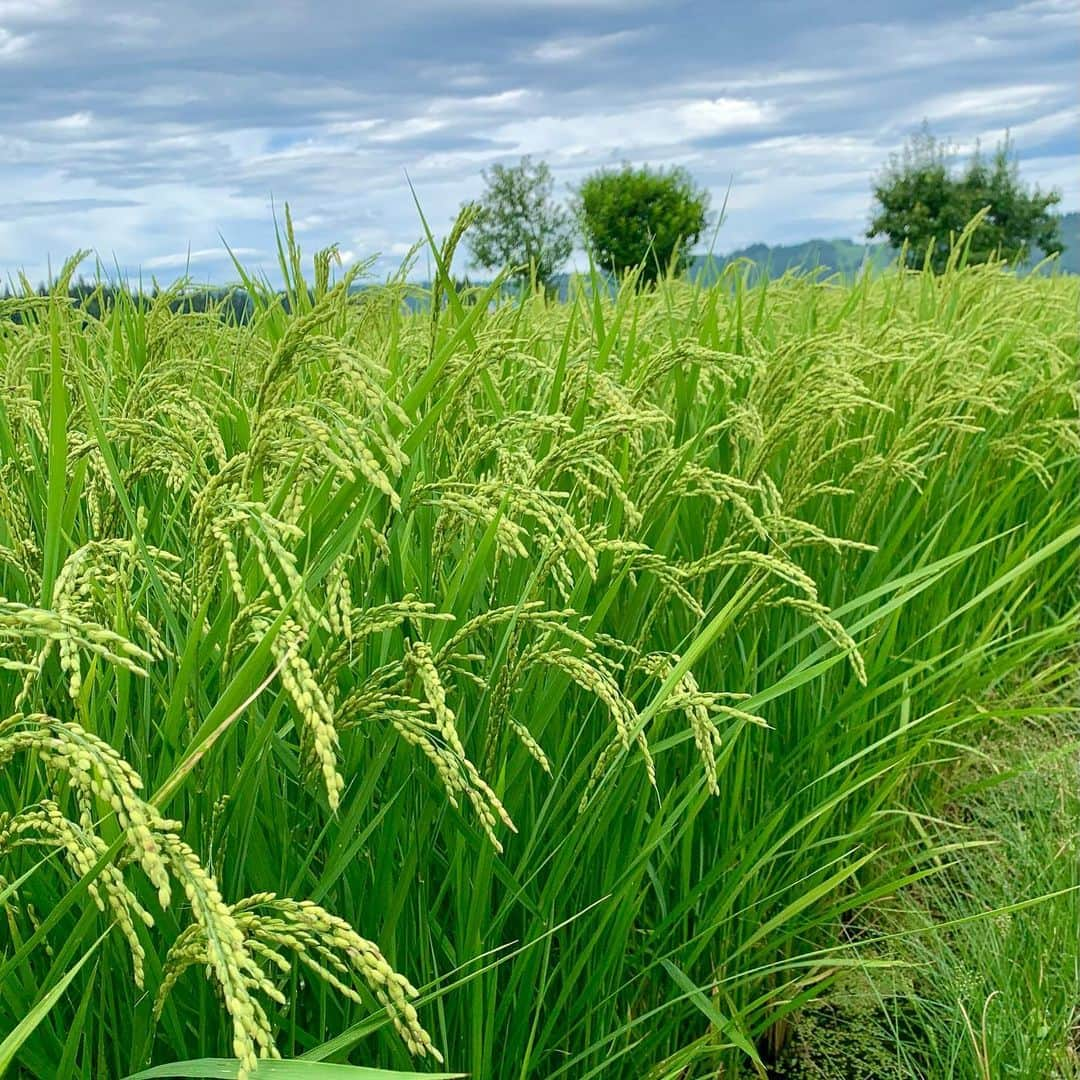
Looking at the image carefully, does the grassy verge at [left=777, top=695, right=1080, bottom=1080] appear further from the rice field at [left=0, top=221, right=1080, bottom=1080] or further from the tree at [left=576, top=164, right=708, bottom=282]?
the tree at [left=576, top=164, right=708, bottom=282]

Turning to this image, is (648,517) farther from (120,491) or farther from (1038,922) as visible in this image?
(1038,922)

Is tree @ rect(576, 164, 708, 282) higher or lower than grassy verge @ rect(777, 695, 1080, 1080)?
higher

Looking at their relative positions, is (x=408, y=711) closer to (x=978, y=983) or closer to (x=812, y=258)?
(x=978, y=983)

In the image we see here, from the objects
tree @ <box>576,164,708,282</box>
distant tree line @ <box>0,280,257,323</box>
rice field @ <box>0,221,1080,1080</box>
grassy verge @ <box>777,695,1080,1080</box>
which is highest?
tree @ <box>576,164,708,282</box>

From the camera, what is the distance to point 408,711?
115 centimetres

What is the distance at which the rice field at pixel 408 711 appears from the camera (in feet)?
3.46

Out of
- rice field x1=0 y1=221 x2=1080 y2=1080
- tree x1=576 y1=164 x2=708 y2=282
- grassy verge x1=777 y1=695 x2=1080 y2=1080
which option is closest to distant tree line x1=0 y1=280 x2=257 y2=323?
rice field x1=0 y1=221 x2=1080 y2=1080

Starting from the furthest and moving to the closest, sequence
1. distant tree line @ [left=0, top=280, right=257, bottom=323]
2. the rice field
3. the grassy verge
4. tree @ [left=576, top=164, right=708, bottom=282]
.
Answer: tree @ [left=576, top=164, right=708, bottom=282] < distant tree line @ [left=0, top=280, right=257, bottom=323] < the grassy verge < the rice field

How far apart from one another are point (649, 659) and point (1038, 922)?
128 cm

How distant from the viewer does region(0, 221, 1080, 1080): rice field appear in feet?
3.46

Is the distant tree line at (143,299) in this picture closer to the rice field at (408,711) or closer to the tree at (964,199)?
the rice field at (408,711)

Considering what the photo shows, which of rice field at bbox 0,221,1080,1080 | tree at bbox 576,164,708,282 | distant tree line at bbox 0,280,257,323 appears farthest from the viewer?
tree at bbox 576,164,708,282

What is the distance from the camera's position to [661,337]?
372cm

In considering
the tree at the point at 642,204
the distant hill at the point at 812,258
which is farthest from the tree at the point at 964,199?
the distant hill at the point at 812,258
